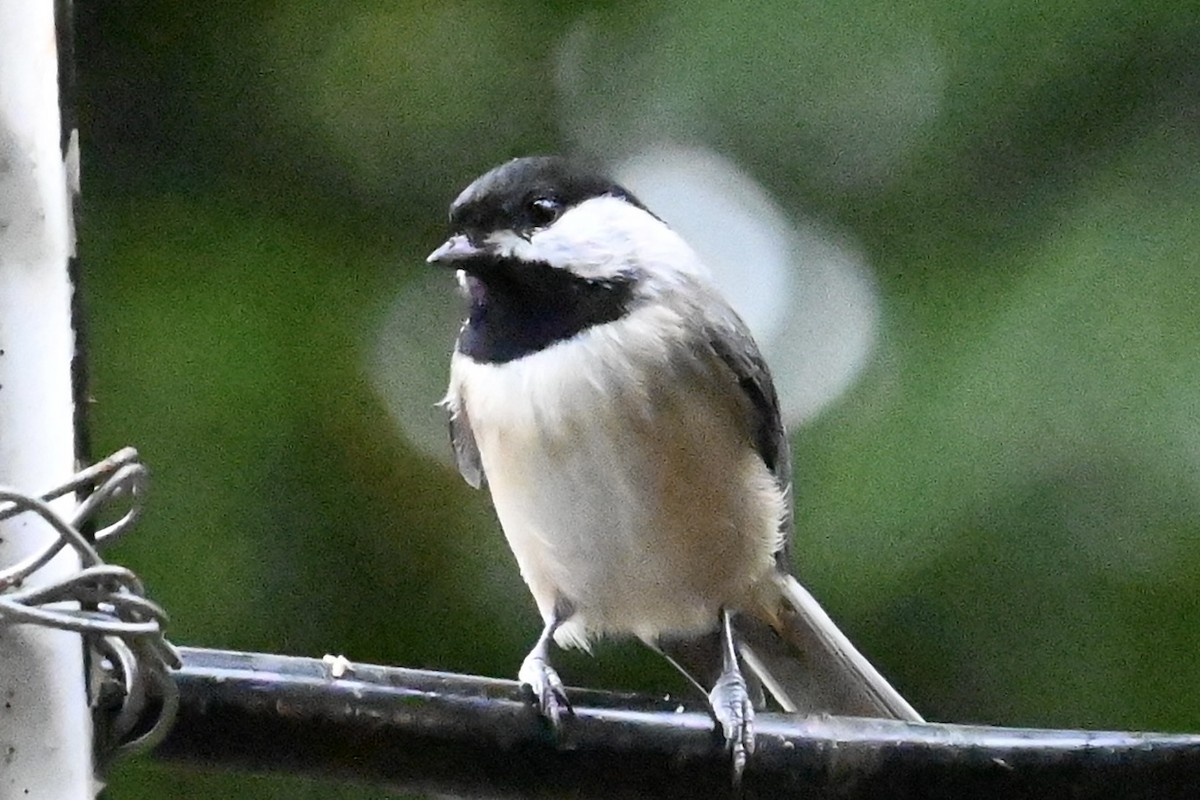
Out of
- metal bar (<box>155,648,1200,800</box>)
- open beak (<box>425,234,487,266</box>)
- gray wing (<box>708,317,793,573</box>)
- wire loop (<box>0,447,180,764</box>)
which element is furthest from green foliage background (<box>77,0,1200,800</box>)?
wire loop (<box>0,447,180,764</box>)

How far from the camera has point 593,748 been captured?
2.30ft

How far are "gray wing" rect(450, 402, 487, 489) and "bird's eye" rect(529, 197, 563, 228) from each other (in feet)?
0.48

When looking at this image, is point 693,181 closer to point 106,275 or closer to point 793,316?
point 793,316

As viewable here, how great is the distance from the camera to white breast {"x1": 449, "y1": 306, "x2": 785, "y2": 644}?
0.96 meters

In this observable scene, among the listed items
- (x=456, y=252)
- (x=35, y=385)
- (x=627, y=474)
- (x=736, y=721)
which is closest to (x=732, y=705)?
(x=736, y=721)

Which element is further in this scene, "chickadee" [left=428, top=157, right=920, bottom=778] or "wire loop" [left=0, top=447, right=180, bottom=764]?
"chickadee" [left=428, top=157, right=920, bottom=778]

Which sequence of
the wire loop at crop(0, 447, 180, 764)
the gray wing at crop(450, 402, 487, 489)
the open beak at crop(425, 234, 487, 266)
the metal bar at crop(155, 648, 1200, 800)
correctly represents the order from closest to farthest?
1. the wire loop at crop(0, 447, 180, 764)
2. the metal bar at crop(155, 648, 1200, 800)
3. the open beak at crop(425, 234, 487, 266)
4. the gray wing at crop(450, 402, 487, 489)

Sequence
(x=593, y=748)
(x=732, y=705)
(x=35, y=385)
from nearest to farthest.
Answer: (x=35, y=385) → (x=593, y=748) → (x=732, y=705)

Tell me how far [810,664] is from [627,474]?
204mm

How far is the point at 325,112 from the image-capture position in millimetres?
1156

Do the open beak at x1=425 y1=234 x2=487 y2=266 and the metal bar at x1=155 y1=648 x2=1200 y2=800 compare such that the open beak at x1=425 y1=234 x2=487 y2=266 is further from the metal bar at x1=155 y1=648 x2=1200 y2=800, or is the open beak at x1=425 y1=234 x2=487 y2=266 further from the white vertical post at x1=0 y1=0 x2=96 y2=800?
the white vertical post at x1=0 y1=0 x2=96 y2=800

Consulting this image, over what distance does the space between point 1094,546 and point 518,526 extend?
1.28 ft

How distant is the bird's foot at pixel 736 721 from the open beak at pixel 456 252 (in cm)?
31

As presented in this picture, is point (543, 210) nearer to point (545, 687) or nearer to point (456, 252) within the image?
point (456, 252)
